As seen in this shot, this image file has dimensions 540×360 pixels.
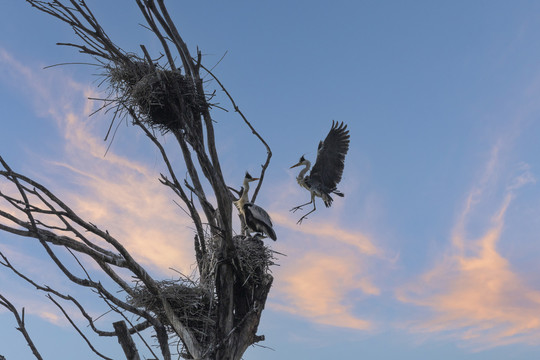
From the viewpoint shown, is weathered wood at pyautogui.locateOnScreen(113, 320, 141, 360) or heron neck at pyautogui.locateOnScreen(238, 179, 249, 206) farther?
heron neck at pyautogui.locateOnScreen(238, 179, 249, 206)

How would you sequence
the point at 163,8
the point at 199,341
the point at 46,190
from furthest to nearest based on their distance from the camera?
1. the point at 163,8
2. the point at 199,341
3. the point at 46,190

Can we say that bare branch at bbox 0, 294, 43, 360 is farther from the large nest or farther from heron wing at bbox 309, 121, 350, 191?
heron wing at bbox 309, 121, 350, 191

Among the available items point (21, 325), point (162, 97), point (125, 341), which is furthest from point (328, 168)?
point (21, 325)

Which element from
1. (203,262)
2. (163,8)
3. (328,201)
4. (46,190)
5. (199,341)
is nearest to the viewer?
(46,190)

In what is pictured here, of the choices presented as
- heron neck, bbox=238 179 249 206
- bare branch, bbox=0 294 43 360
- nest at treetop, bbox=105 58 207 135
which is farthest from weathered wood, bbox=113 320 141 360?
heron neck, bbox=238 179 249 206

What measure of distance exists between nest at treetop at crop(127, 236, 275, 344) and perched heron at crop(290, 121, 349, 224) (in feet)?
6.94

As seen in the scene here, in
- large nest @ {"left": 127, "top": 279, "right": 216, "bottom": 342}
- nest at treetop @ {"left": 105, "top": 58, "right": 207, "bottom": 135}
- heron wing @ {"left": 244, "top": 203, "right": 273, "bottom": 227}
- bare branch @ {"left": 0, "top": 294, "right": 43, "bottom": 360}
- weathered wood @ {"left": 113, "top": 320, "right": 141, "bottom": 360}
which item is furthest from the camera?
heron wing @ {"left": 244, "top": 203, "right": 273, "bottom": 227}

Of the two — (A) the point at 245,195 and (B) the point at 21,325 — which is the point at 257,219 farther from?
(B) the point at 21,325

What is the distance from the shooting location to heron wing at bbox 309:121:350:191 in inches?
256

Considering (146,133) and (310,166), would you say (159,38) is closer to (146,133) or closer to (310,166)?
(146,133)

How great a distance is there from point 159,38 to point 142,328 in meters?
2.70

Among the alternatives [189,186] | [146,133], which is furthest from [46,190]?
[146,133]

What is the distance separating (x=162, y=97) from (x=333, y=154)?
2611 millimetres

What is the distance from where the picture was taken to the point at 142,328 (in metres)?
4.71
